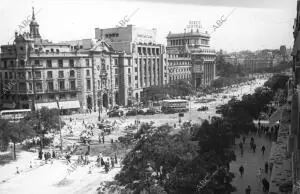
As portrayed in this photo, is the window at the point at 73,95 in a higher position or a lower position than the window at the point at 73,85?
lower

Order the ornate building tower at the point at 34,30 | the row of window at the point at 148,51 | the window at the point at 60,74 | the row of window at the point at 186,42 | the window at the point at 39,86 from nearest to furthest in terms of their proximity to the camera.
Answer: the window at the point at 39,86 < the window at the point at 60,74 < the ornate building tower at the point at 34,30 < the row of window at the point at 148,51 < the row of window at the point at 186,42

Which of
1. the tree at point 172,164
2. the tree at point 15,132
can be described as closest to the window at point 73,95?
the tree at point 15,132

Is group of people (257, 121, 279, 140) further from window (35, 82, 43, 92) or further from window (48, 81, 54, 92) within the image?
window (35, 82, 43, 92)

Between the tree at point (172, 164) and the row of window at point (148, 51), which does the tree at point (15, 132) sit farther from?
the row of window at point (148, 51)

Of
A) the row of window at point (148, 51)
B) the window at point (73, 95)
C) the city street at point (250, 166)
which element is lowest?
the city street at point (250, 166)

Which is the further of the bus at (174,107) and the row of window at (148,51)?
the row of window at (148,51)

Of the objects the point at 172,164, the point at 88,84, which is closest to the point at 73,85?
the point at 88,84
